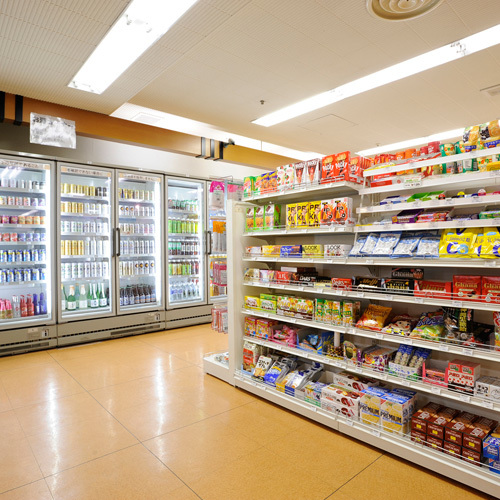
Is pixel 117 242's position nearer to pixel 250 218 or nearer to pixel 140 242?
pixel 140 242

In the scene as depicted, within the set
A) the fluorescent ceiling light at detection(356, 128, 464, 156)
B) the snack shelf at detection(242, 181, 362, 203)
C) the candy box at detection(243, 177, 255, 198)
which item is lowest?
the snack shelf at detection(242, 181, 362, 203)

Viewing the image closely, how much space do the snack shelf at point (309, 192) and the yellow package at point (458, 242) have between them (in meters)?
0.80

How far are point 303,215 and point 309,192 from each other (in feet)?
0.77

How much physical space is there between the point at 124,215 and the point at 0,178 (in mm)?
1778

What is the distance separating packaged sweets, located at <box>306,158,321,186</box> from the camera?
311 cm

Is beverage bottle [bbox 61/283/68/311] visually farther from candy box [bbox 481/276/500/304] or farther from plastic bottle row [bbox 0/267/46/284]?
candy box [bbox 481/276/500/304]

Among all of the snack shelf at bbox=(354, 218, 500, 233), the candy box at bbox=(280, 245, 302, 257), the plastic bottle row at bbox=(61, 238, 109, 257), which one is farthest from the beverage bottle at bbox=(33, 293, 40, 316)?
the snack shelf at bbox=(354, 218, 500, 233)

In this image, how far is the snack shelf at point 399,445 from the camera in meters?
2.13

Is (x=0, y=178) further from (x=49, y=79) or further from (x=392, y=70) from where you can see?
(x=392, y=70)

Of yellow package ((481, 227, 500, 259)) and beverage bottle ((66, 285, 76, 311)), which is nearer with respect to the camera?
yellow package ((481, 227, 500, 259))

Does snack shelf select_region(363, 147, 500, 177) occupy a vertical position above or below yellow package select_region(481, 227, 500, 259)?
above

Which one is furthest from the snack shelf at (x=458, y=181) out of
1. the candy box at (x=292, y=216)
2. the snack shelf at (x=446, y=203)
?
the candy box at (x=292, y=216)

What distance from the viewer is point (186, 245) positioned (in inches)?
274

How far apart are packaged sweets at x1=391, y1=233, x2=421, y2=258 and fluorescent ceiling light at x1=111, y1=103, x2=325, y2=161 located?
489 cm
